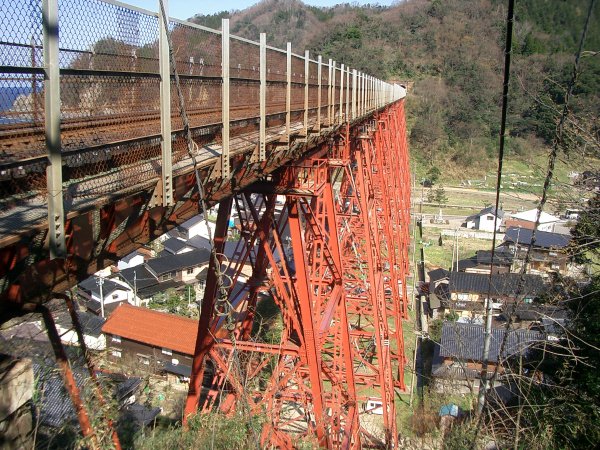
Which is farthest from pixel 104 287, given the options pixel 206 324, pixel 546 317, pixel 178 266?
pixel 546 317

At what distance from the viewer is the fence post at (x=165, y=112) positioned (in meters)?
2.13

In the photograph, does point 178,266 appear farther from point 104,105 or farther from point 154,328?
point 104,105

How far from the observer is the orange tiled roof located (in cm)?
1073

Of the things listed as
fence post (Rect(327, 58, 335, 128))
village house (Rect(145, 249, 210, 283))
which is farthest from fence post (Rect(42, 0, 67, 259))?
village house (Rect(145, 249, 210, 283))

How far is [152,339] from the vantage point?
10.8 metres

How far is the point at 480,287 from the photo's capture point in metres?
13.7

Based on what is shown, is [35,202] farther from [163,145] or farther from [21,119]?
[163,145]

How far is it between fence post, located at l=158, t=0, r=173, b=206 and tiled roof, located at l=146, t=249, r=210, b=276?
13656mm

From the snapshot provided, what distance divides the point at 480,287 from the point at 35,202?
13.3 meters

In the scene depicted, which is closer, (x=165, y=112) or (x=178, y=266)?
(x=165, y=112)

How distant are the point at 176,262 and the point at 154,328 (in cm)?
507

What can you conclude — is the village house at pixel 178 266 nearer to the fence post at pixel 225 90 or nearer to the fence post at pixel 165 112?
the fence post at pixel 225 90

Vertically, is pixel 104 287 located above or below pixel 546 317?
below

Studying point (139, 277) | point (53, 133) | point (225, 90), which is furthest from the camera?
point (139, 277)
